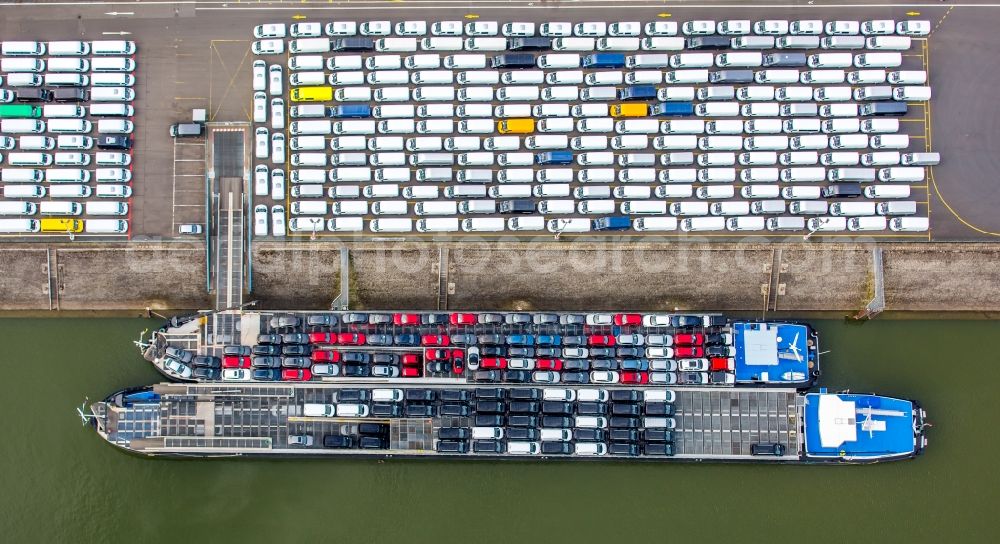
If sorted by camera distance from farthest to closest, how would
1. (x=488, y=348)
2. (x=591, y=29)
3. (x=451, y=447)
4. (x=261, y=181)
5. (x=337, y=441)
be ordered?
(x=591, y=29) < (x=261, y=181) < (x=488, y=348) < (x=451, y=447) < (x=337, y=441)

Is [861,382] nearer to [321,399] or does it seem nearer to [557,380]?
[557,380]

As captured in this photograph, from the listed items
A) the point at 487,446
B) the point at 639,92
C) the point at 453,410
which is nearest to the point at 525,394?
the point at 487,446

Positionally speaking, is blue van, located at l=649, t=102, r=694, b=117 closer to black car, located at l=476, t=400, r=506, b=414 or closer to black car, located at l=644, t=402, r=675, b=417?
black car, located at l=644, t=402, r=675, b=417

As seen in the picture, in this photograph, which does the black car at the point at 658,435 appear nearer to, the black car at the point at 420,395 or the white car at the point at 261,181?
the black car at the point at 420,395

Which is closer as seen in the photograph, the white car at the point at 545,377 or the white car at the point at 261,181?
the white car at the point at 545,377

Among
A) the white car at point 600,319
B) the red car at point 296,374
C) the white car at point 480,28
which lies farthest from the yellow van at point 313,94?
the white car at point 600,319

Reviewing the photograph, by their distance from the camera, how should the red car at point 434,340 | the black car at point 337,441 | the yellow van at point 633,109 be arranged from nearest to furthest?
1. the black car at point 337,441
2. the red car at point 434,340
3. the yellow van at point 633,109

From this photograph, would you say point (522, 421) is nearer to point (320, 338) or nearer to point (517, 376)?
point (517, 376)
